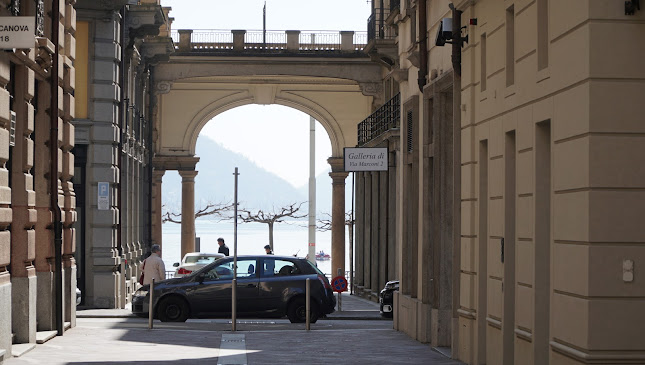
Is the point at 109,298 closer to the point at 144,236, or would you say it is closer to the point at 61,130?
the point at 61,130

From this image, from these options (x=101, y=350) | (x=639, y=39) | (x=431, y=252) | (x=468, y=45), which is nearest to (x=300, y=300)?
(x=431, y=252)

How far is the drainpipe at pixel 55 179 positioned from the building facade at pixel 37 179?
15mm

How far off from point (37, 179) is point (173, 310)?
6.66m

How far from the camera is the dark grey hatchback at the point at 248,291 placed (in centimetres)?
2538

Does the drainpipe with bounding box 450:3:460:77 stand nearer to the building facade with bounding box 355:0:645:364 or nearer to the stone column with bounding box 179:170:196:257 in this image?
the building facade with bounding box 355:0:645:364

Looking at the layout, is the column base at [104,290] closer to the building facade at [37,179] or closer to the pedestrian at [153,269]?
the pedestrian at [153,269]

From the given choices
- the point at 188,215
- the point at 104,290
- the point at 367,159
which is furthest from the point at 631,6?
the point at 188,215

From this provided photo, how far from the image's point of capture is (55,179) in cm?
1992

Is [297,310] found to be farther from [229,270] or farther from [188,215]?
[188,215]

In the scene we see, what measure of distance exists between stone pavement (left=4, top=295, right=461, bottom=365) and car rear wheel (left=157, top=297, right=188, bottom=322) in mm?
239

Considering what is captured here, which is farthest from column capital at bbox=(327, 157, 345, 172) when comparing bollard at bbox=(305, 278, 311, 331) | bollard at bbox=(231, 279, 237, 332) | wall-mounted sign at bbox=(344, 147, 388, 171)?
bollard at bbox=(231, 279, 237, 332)

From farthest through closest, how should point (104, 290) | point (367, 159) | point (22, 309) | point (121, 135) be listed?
point (121, 135) → point (367, 159) → point (104, 290) → point (22, 309)

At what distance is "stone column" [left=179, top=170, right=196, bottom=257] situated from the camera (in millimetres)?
51312

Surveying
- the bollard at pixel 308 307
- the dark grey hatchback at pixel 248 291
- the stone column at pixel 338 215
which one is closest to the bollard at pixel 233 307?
the bollard at pixel 308 307
